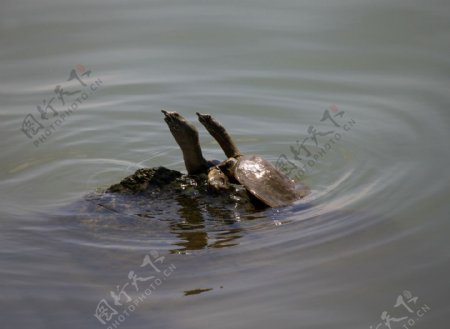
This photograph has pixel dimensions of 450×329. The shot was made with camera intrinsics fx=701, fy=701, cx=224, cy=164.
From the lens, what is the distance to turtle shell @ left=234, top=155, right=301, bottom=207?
462 cm

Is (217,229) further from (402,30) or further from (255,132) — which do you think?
(402,30)

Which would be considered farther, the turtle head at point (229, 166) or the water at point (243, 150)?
the turtle head at point (229, 166)

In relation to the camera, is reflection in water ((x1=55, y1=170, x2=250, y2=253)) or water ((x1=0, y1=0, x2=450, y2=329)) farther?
reflection in water ((x1=55, y1=170, x2=250, y2=253))

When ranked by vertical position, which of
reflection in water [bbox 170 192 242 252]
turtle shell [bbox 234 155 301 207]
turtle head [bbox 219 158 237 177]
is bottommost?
reflection in water [bbox 170 192 242 252]

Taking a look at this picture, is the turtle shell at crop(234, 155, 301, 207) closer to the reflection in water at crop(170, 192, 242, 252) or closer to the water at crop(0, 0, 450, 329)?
the water at crop(0, 0, 450, 329)

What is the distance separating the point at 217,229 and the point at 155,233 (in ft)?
1.30

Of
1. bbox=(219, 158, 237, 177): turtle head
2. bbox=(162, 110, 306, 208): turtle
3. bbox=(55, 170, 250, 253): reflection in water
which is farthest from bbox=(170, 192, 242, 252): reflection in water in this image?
bbox=(219, 158, 237, 177): turtle head

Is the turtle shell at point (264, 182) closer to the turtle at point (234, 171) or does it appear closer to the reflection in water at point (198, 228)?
the turtle at point (234, 171)

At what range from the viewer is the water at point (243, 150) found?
3777 millimetres

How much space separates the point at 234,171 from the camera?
15.5 feet

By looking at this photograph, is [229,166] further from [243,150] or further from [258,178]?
[243,150]

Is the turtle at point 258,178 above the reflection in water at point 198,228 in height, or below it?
above

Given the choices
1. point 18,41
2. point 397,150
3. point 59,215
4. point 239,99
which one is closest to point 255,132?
point 239,99

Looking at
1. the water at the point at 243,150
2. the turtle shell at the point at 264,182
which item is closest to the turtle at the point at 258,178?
the turtle shell at the point at 264,182
